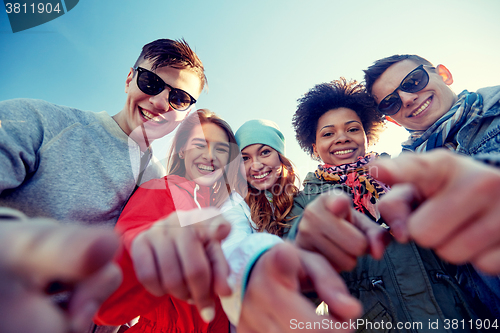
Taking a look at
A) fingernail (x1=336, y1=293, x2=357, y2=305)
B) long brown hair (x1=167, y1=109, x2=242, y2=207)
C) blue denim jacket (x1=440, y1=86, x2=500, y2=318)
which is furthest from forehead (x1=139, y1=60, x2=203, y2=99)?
blue denim jacket (x1=440, y1=86, x2=500, y2=318)

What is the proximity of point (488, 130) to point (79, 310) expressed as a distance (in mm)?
2257

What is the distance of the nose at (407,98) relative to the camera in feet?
5.98

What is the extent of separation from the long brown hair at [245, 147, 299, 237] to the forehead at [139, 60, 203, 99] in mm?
1241

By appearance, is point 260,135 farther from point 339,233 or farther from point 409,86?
point 339,233

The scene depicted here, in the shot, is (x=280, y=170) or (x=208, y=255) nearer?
(x=208, y=255)

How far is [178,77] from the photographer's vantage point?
1863 mm

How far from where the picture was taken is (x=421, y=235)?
1.22 feet

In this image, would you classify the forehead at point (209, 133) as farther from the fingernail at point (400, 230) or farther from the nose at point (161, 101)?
the fingernail at point (400, 230)

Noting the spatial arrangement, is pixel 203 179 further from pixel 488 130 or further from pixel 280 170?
pixel 488 130

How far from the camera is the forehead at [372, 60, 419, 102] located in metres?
1.94

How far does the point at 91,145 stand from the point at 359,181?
218cm

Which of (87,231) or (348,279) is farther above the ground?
(87,231)

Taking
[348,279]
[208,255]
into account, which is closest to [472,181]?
[208,255]

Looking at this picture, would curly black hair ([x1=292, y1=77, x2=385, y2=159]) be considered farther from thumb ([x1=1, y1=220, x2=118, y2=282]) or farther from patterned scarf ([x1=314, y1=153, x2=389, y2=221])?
thumb ([x1=1, y1=220, x2=118, y2=282])
